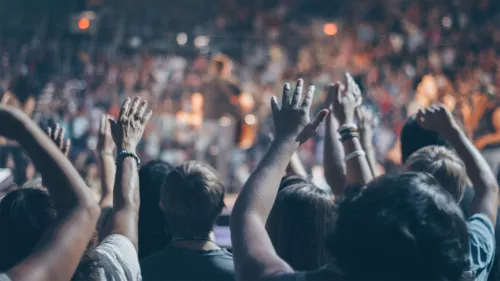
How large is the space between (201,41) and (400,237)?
41.9 ft

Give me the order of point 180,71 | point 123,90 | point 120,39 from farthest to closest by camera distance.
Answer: point 120,39
point 180,71
point 123,90

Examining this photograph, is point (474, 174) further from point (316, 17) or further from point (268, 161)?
point (316, 17)

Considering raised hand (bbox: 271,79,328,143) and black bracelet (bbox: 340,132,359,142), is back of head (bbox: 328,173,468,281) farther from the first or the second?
black bracelet (bbox: 340,132,359,142)

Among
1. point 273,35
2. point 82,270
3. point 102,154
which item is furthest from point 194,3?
point 82,270

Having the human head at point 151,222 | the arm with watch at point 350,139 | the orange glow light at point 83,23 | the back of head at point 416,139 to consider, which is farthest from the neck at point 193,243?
the orange glow light at point 83,23

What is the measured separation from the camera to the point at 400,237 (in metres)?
1.33

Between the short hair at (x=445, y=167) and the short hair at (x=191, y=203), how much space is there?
65 centimetres

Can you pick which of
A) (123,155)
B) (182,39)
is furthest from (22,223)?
(182,39)

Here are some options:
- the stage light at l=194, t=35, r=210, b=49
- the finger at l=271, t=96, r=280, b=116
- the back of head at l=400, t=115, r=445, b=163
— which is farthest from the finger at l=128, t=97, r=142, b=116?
the stage light at l=194, t=35, r=210, b=49

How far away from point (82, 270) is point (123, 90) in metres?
10.8

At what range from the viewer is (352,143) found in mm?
2420

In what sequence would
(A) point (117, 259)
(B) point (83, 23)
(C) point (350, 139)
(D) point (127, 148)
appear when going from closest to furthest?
(A) point (117, 259)
(D) point (127, 148)
(C) point (350, 139)
(B) point (83, 23)

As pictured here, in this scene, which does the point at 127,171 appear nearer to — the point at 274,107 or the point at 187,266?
the point at 187,266

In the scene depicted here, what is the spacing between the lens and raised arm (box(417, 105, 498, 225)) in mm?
2021
